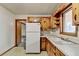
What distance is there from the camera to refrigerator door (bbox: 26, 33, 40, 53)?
5961mm

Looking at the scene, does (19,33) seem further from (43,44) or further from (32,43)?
(32,43)

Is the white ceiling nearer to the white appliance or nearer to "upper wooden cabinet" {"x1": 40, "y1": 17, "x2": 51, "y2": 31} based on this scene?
the white appliance

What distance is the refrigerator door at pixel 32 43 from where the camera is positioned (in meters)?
5.96

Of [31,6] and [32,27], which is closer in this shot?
[31,6]

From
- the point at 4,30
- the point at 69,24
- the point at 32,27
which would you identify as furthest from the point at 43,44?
the point at 69,24

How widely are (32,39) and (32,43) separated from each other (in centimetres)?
18

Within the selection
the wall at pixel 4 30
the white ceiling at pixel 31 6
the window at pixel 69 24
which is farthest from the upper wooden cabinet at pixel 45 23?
the window at pixel 69 24

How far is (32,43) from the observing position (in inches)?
237

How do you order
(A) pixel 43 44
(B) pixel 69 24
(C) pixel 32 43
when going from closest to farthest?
(B) pixel 69 24, (C) pixel 32 43, (A) pixel 43 44

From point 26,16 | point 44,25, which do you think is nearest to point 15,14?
point 26,16

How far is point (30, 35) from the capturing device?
20.1ft

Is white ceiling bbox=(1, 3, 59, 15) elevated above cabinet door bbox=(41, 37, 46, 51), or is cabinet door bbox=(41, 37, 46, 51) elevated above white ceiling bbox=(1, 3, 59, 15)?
white ceiling bbox=(1, 3, 59, 15)

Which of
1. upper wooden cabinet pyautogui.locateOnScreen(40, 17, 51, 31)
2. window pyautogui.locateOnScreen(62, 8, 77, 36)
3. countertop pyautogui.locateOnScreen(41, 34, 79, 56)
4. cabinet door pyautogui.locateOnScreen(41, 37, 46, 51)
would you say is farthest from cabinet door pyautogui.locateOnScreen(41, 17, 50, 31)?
countertop pyautogui.locateOnScreen(41, 34, 79, 56)

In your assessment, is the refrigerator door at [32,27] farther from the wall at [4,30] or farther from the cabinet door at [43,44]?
the wall at [4,30]
